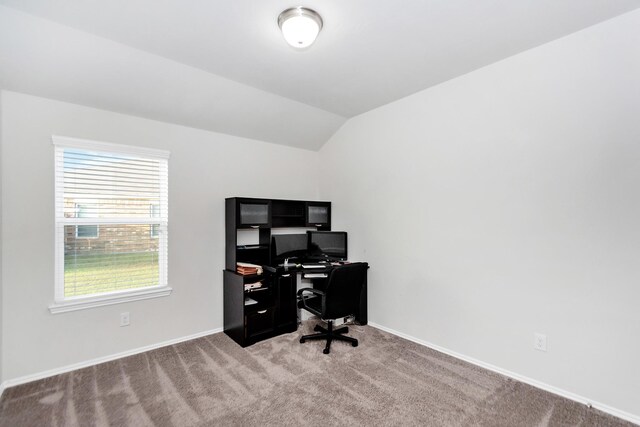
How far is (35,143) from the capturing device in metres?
2.51

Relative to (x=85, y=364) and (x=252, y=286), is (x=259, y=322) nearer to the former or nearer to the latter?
(x=252, y=286)

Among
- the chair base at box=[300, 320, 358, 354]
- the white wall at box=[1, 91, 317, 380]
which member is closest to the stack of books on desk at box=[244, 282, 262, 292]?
the white wall at box=[1, 91, 317, 380]

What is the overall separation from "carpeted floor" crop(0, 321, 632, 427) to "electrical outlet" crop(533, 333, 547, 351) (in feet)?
1.05

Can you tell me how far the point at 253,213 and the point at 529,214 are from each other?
2.73 metres

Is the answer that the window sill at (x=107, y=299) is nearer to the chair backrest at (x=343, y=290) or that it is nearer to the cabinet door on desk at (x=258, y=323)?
the cabinet door on desk at (x=258, y=323)

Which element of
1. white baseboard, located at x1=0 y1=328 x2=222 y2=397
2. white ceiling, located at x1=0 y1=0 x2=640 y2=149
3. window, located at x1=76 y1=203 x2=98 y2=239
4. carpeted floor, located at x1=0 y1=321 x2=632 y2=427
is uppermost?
white ceiling, located at x1=0 y1=0 x2=640 y2=149

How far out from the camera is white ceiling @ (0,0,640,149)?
1.90 metres

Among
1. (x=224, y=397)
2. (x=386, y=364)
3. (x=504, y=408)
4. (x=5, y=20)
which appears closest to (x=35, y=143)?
(x=5, y=20)

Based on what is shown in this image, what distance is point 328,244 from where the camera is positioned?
13.0 ft

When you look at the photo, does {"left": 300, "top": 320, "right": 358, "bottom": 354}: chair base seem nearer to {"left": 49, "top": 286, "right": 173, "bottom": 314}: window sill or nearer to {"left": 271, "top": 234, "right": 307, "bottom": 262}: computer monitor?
{"left": 271, "top": 234, "right": 307, "bottom": 262}: computer monitor

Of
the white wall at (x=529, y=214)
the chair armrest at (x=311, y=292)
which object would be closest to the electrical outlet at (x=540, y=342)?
the white wall at (x=529, y=214)

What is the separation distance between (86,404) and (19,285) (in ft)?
3.71

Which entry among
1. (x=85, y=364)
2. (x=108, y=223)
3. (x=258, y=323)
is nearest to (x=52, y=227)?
(x=108, y=223)

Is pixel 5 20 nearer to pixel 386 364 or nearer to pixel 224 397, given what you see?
pixel 224 397
